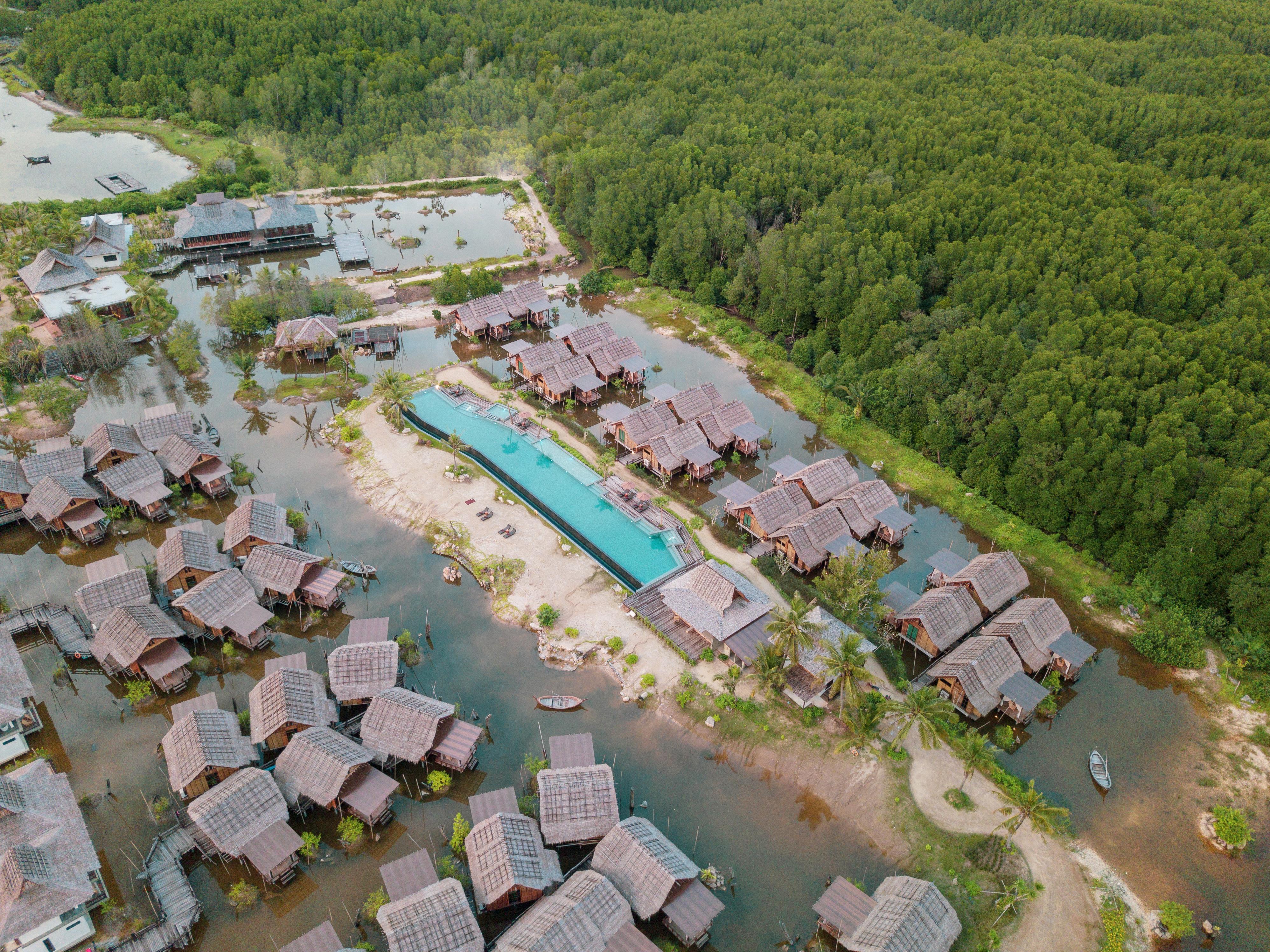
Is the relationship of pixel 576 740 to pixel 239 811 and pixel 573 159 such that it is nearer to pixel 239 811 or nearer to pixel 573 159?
pixel 239 811

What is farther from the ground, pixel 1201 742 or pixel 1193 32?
pixel 1193 32

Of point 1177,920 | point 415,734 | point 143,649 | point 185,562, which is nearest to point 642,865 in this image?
point 415,734

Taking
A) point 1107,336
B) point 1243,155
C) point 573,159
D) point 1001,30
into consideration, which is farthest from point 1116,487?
point 1001,30

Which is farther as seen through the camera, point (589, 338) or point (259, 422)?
point (589, 338)

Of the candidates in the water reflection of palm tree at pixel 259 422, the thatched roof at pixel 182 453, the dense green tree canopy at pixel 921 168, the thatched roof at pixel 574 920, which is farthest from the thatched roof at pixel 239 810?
the dense green tree canopy at pixel 921 168

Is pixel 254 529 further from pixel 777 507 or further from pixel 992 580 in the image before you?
pixel 992 580

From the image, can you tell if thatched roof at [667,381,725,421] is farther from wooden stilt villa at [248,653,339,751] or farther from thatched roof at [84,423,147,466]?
thatched roof at [84,423,147,466]

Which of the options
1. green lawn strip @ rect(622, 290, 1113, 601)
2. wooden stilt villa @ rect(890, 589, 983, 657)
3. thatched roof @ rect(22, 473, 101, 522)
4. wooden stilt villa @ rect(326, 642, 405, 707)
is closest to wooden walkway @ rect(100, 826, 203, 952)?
wooden stilt villa @ rect(326, 642, 405, 707)
